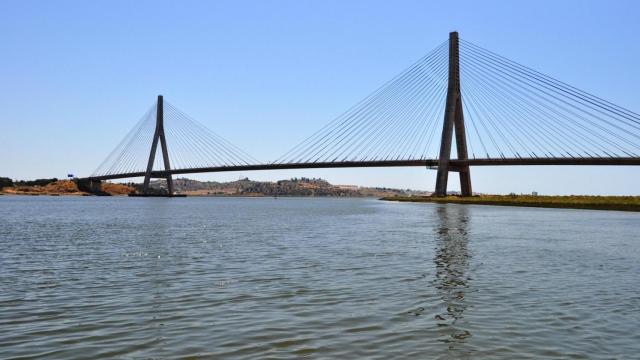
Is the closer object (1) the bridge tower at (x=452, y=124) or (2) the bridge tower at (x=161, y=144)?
(1) the bridge tower at (x=452, y=124)

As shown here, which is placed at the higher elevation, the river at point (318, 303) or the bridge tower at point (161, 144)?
the bridge tower at point (161, 144)

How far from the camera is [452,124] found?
301ft

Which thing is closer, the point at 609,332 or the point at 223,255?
the point at 609,332

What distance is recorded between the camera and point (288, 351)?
7914 mm

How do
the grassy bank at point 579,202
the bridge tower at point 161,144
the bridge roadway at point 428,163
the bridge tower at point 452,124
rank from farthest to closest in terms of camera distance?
the bridge tower at point 161,144 < the bridge tower at point 452,124 < the bridge roadway at point 428,163 < the grassy bank at point 579,202

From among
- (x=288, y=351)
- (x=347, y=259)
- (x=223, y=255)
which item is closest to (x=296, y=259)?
(x=347, y=259)

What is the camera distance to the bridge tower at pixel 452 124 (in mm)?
92062

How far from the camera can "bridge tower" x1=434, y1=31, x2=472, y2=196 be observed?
92062 millimetres

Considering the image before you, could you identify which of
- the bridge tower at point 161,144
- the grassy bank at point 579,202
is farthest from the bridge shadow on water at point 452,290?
the bridge tower at point 161,144

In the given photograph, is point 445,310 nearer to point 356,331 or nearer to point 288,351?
point 356,331

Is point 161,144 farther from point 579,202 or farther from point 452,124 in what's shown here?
point 579,202

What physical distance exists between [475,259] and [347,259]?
4.49m

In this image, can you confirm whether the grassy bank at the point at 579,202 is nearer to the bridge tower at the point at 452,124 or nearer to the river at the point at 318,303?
the bridge tower at the point at 452,124

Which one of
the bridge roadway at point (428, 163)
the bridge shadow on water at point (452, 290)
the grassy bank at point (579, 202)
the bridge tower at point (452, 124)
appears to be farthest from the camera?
the bridge tower at point (452, 124)
